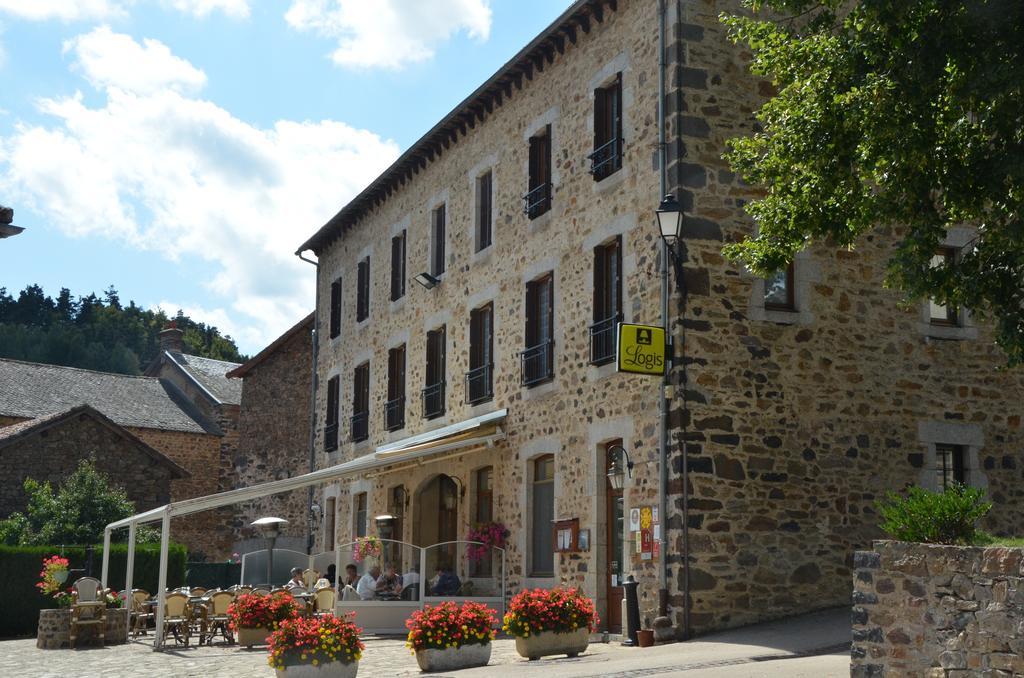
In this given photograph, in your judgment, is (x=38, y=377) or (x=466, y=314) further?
(x=38, y=377)

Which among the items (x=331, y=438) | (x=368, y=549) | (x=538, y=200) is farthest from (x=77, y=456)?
(x=538, y=200)

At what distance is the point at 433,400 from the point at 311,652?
973 cm

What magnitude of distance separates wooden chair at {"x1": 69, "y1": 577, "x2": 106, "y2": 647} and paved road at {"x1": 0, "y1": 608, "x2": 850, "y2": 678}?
40.4 inches

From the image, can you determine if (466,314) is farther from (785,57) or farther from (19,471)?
(19,471)

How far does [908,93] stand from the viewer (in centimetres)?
984

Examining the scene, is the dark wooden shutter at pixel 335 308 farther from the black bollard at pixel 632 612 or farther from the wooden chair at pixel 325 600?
the black bollard at pixel 632 612

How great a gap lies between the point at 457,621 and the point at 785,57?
20.2 ft

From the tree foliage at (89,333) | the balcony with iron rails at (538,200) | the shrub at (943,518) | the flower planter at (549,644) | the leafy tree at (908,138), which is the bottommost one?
the flower planter at (549,644)

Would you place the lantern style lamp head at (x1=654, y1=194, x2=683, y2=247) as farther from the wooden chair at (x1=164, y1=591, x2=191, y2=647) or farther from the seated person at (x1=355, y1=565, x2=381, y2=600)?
the wooden chair at (x1=164, y1=591, x2=191, y2=647)

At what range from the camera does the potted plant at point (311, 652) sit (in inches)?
437

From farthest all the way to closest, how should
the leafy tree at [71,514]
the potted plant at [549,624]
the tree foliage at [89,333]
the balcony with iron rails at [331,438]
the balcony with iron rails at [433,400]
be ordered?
the tree foliage at [89,333], the leafy tree at [71,514], the balcony with iron rails at [331,438], the balcony with iron rails at [433,400], the potted plant at [549,624]

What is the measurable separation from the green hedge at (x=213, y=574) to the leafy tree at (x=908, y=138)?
21599 mm

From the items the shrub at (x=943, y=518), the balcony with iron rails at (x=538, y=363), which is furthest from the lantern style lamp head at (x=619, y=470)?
the shrub at (x=943, y=518)

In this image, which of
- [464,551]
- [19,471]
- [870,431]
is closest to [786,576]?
[870,431]
